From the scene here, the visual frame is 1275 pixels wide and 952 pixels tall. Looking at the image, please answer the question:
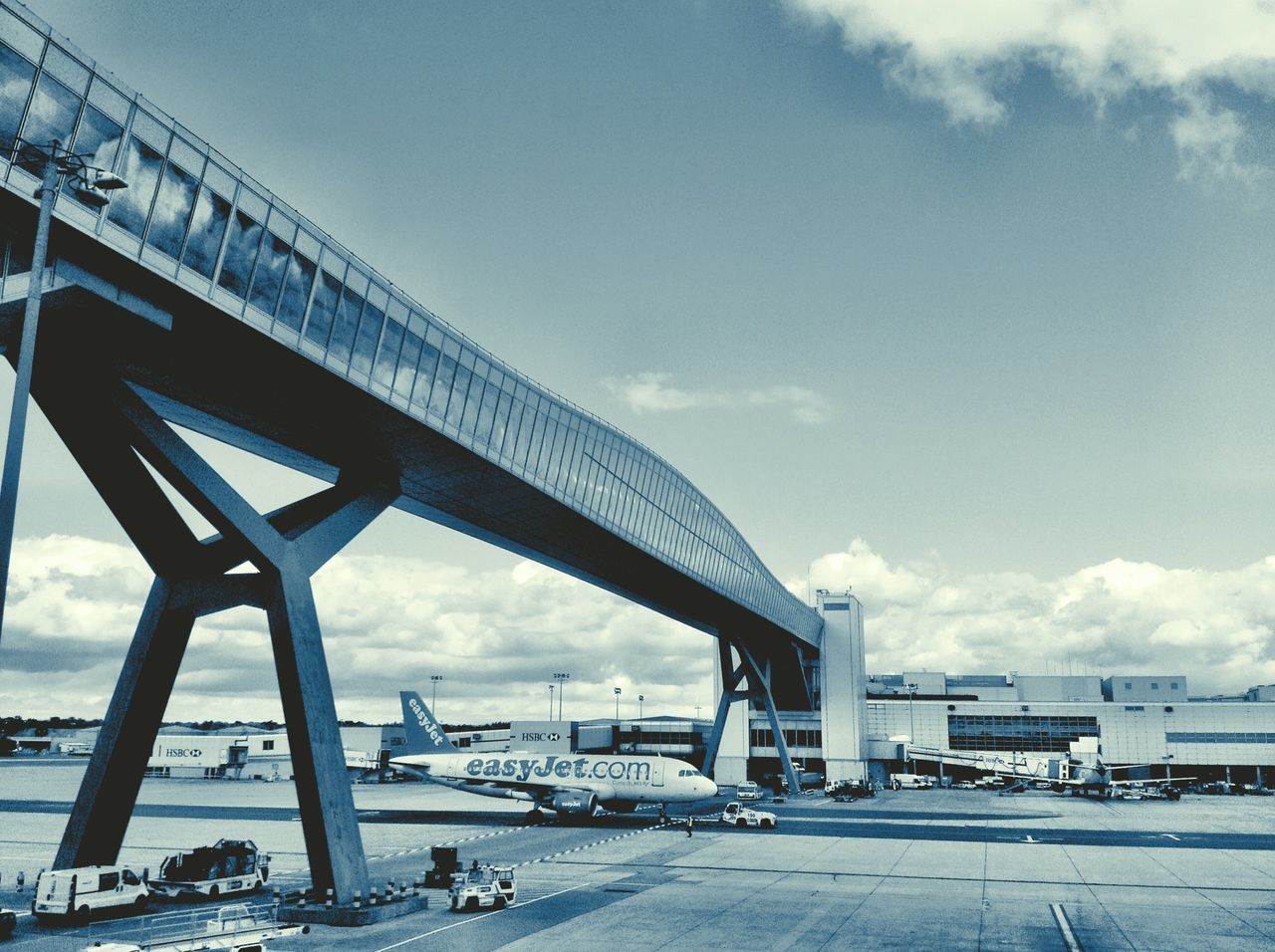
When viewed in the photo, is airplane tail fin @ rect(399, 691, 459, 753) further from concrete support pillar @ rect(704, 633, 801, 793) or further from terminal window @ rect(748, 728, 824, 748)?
terminal window @ rect(748, 728, 824, 748)

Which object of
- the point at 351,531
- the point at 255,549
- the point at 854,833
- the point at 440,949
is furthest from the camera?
the point at 854,833

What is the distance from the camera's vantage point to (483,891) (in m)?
30.9

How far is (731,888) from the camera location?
117 ft

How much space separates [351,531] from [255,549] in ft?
17.4

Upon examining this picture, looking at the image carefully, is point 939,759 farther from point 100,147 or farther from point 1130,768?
point 100,147

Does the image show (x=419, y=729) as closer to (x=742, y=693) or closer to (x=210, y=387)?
(x=742, y=693)

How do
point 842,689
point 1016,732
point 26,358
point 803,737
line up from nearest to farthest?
point 26,358
point 842,689
point 803,737
point 1016,732

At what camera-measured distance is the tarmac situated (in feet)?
89.1

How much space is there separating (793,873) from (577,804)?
1004 inches

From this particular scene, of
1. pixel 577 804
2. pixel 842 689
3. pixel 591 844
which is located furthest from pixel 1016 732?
pixel 591 844

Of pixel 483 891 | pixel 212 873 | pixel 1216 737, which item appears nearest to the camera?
pixel 483 891

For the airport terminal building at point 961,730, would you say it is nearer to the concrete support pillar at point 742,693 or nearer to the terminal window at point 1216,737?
the terminal window at point 1216,737

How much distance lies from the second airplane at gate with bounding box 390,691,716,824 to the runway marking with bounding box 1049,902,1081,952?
33.0m

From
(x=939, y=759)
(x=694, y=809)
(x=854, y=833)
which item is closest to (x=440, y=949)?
(x=854, y=833)
